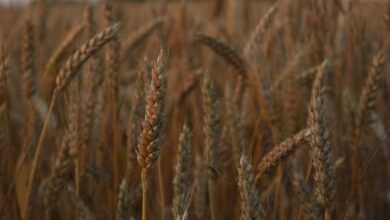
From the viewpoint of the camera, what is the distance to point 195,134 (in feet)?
4.44

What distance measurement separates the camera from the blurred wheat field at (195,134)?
0.76 m

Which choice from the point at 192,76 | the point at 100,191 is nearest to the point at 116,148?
the point at 100,191

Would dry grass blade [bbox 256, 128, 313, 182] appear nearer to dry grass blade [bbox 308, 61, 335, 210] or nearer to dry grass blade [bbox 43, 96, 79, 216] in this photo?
dry grass blade [bbox 308, 61, 335, 210]

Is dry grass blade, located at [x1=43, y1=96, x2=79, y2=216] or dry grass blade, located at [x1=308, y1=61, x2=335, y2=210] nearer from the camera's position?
dry grass blade, located at [x1=308, y1=61, x2=335, y2=210]

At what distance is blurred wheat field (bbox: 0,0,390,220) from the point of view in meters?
0.76

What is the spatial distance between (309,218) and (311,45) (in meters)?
0.75

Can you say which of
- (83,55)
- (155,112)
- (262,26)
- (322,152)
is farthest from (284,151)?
(262,26)

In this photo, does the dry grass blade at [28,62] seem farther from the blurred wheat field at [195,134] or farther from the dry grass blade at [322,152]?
the dry grass blade at [322,152]

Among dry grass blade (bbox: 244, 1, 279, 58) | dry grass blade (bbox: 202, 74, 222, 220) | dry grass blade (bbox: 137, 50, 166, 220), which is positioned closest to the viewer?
dry grass blade (bbox: 137, 50, 166, 220)

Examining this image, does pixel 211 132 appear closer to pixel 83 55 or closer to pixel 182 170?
pixel 182 170

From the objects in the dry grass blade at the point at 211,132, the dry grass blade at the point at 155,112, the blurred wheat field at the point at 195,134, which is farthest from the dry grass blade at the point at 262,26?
the dry grass blade at the point at 155,112

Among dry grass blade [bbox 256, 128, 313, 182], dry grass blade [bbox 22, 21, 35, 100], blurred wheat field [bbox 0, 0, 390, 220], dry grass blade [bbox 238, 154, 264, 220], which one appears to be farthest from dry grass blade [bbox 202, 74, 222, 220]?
dry grass blade [bbox 22, 21, 35, 100]

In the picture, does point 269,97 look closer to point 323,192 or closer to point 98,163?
point 323,192

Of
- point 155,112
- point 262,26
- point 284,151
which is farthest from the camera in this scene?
point 262,26
